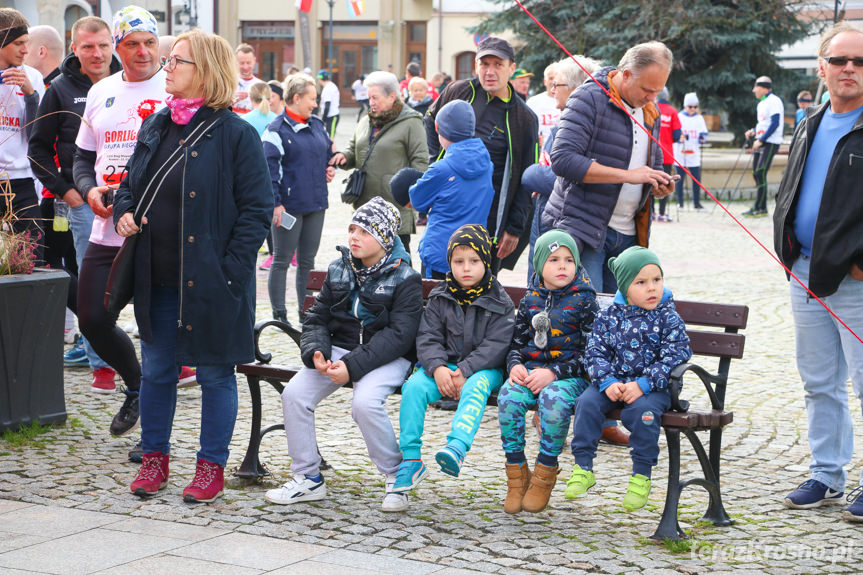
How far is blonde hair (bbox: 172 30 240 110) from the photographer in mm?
5070

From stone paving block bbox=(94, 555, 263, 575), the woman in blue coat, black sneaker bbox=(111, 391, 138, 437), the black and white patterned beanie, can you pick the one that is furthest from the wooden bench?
the woman in blue coat

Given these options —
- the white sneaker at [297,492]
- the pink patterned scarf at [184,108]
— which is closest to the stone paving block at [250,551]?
the white sneaker at [297,492]

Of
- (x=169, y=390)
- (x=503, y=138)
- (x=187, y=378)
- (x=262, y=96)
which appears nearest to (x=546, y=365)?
(x=169, y=390)

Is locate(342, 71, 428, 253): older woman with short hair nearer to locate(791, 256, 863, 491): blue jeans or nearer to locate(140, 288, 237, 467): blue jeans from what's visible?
locate(140, 288, 237, 467): blue jeans

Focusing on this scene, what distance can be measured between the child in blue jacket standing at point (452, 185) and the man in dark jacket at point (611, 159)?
2.87 feet

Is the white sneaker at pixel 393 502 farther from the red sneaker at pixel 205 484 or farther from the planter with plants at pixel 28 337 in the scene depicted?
the planter with plants at pixel 28 337

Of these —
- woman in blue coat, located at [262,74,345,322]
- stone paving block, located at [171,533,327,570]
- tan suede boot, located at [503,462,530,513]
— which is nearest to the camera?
stone paving block, located at [171,533,327,570]

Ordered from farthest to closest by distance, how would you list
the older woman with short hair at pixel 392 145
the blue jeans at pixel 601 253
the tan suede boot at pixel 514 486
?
the older woman with short hair at pixel 392 145 < the blue jeans at pixel 601 253 < the tan suede boot at pixel 514 486

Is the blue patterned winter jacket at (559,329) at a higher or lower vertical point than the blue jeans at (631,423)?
higher

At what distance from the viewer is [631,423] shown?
473 cm

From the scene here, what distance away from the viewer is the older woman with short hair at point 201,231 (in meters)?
4.98

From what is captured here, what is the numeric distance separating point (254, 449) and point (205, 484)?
1.43ft

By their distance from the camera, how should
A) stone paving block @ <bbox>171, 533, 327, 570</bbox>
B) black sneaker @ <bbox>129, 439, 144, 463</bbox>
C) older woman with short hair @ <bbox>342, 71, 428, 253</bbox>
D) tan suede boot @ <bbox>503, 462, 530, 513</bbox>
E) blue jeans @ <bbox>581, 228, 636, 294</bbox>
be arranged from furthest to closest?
older woman with short hair @ <bbox>342, 71, 428, 253</bbox> → blue jeans @ <bbox>581, 228, 636, 294</bbox> → black sneaker @ <bbox>129, 439, 144, 463</bbox> → tan suede boot @ <bbox>503, 462, 530, 513</bbox> → stone paving block @ <bbox>171, 533, 327, 570</bbox>

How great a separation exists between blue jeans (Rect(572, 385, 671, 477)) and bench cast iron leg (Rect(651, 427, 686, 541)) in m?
0.06
